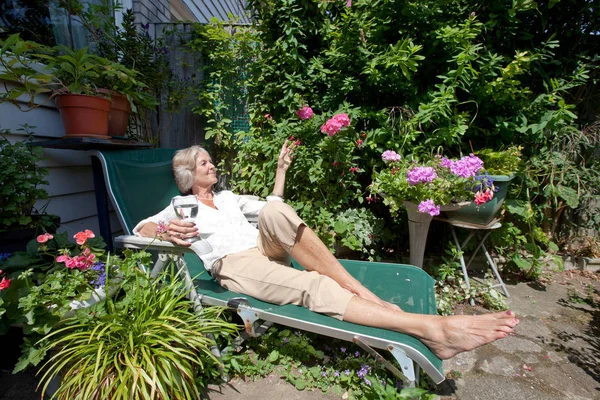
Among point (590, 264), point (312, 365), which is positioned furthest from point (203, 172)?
point (590, 264)

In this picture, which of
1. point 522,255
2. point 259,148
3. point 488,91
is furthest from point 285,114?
point 522,255

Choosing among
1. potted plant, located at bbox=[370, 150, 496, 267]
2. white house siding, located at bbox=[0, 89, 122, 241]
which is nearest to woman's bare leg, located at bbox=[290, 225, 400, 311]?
potted plant, located at bbox=[370, 150, 496, 267]

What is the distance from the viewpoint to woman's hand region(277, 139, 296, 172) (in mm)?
2289

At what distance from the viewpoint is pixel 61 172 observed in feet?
7.18

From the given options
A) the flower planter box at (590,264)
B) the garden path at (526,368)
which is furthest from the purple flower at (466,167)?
the flower planter box at (590,264)

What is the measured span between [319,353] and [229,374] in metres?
0.49

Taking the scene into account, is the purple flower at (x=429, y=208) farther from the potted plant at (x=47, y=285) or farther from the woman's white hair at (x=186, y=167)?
the potted plant at (x=47, y=285)

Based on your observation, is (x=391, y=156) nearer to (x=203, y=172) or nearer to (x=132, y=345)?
Result: (x=203, y=172)

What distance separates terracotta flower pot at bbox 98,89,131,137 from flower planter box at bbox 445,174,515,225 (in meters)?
2.57

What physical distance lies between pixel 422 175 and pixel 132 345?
1.85m

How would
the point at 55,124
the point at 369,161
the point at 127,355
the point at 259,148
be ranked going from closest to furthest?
the point at 127,355 → the point at 55,124 → the point at 369,161 → the point at 259,148

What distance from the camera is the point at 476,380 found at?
68.6 inches

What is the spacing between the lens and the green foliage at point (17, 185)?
1593 mm

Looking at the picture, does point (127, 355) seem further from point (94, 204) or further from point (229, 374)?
point (94, 204)
